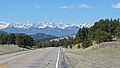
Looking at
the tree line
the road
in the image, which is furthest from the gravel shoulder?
the tree line

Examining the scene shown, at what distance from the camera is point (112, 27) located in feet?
486

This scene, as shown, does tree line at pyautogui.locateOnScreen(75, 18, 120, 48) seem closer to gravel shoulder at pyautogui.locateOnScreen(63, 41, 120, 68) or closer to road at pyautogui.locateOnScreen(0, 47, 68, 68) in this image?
gravel shoulder at pyautogui.locateOnScreen(63, 41, 120, 68)

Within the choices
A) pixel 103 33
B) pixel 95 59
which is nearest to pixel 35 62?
pixel 95 59

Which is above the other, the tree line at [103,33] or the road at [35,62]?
the tree line at [103,33]

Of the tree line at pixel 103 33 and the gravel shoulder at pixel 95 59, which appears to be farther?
the tree line at pixel 103 33

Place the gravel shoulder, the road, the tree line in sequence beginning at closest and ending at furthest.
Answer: the road, the gravel shoulder, the tree line

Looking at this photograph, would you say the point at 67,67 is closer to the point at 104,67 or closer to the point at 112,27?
the point at 104,67

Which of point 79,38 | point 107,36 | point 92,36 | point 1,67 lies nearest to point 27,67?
point 1,67

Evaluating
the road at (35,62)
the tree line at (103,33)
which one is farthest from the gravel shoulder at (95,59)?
the tree line at (103,33)

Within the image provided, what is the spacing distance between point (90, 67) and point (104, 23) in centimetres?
12356

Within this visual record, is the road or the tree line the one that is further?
the tree line

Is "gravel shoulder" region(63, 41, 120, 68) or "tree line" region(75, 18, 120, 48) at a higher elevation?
"tree line" region(75, 18, 120, 48)

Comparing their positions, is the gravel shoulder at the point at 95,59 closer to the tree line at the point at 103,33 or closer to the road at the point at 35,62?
the road at the point at 35,62

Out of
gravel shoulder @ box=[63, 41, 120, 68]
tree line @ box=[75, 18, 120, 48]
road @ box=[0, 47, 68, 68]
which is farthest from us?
tree line @ box=[75, 18, 120, 48]
